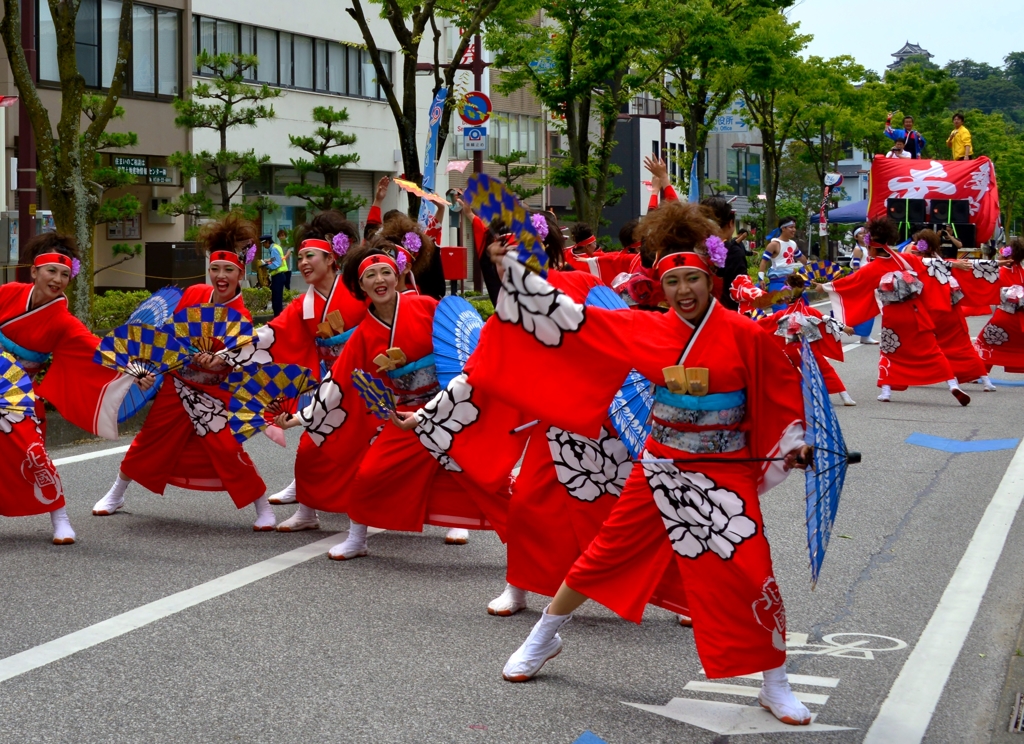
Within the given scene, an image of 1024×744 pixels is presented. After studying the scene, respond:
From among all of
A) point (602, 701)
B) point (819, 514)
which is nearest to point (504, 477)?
point (602, 701)

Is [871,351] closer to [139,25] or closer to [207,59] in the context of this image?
[207,59]

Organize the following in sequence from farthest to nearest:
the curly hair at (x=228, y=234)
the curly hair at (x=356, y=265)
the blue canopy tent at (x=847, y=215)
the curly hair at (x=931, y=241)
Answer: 1. the blue canopy tent at (x=847, y=215)
2. the curly hair at (x=931, y=241)
3. the curly hair at (x=228, y=234)
4. the curly hair at (x=356, y=265)

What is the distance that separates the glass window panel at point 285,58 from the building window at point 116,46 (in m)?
3.34

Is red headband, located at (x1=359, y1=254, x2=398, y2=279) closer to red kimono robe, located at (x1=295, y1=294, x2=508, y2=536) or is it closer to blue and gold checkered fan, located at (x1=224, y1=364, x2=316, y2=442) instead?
red kimono robe, located at (x1=295, y1=294, x2=508, y2=536)

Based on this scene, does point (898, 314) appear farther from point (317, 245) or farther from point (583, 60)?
point (583, 60)

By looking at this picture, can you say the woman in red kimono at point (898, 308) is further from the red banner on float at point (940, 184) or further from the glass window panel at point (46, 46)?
the glass window panel at point (46, 46)

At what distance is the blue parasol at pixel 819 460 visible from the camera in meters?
3.86

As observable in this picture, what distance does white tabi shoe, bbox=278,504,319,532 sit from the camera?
22.3 ft

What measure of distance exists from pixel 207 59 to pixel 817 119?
Result: 808 inches

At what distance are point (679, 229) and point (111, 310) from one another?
1495 cm

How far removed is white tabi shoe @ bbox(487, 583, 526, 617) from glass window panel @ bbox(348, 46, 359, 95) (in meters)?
29.3

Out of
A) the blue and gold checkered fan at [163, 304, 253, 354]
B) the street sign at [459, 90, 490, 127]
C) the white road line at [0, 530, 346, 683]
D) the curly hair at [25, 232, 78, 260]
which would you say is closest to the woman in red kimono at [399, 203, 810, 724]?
the white road line at [0, 530, 346, 683]

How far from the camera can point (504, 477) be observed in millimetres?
5504

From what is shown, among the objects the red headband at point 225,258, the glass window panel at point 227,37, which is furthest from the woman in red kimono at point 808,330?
the glass window panel at point 227,37
